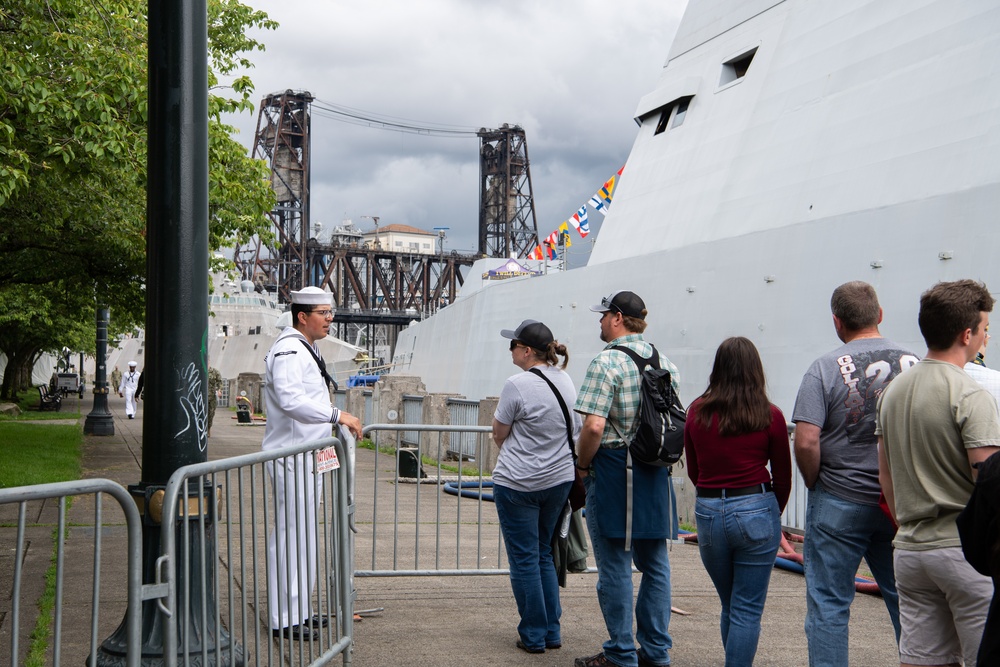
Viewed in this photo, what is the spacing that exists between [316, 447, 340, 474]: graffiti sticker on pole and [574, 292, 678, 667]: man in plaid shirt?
1.18 metres

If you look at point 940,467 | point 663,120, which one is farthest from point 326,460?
point 663,120

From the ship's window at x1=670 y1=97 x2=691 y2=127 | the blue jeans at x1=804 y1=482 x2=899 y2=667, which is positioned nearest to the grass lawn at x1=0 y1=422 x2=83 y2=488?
the blue jeans at x1=804 y1=482 x2=899 y2=667

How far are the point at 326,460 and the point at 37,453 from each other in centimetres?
1134

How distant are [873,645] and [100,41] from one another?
336 inches

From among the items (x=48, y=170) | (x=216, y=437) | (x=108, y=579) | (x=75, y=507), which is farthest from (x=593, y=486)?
(x=216, y=437)

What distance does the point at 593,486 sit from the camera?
15.7 ft

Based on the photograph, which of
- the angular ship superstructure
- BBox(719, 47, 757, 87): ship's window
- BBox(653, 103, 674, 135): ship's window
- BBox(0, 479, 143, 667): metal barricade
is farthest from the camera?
BBox(653, 103, 674, 135): ship's window

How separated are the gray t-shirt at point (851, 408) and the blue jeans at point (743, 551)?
30cm

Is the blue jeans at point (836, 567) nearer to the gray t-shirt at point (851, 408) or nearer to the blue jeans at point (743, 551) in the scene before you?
the gray t-shirt at point (851, 408)

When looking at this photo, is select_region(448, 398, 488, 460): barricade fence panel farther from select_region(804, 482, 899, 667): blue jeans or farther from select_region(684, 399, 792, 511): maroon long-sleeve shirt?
select_region(804, 482, 899, 667): blue jeans

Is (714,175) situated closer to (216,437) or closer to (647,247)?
(647,247)

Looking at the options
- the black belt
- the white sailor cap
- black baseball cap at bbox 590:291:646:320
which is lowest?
the black belt

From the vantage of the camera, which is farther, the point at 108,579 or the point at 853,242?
the point at 853,242

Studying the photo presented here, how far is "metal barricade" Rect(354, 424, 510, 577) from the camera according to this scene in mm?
6691
